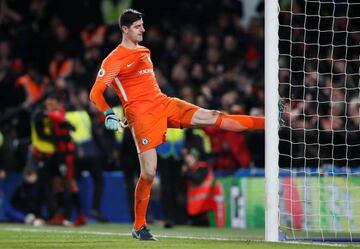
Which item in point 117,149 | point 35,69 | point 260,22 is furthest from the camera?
point 35,69

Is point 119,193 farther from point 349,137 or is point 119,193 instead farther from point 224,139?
point 349,137

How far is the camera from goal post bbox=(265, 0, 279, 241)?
1098 cm

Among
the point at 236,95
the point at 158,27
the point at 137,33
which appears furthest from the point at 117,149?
the point at 137,33

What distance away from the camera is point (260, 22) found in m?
20.2

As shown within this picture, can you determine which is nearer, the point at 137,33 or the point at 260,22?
the point at 137,33

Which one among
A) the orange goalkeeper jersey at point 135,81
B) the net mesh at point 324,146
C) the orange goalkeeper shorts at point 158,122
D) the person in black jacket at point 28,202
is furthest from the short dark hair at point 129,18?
the person in black jacket at point 28,202

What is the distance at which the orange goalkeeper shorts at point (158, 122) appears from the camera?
11117mm

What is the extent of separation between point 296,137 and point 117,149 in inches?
135

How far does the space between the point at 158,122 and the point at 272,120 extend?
3.83 feet

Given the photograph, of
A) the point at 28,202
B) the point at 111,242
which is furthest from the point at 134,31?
the point at 28,202

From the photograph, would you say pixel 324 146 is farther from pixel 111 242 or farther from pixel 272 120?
pixel 111 242

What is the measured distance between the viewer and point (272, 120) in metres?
11.0

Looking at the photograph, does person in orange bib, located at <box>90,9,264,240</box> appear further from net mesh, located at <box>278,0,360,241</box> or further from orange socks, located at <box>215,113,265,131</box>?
net mesh, located at <box>278,0,360,241</box>

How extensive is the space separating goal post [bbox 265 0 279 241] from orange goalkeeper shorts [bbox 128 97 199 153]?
83cm
